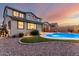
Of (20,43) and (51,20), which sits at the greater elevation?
(51,20)

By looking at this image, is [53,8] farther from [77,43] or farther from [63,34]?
[77,43]

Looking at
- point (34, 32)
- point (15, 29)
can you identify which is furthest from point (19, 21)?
point (34, 32)

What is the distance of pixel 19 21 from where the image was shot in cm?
347

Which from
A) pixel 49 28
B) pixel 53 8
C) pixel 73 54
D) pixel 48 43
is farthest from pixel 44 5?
pixel 73 54

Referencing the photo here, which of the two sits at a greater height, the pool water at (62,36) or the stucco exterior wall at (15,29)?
the stucco exterior wall at (15,29)

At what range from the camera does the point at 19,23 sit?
11.4 feet

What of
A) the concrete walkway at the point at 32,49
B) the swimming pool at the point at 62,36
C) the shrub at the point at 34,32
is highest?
the shrub at the point at 34,32

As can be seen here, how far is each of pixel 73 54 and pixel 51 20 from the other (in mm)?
704

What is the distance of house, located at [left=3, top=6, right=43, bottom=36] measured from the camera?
3.44 meters

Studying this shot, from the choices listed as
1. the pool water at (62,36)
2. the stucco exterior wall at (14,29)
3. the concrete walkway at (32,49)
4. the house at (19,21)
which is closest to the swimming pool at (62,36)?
the pool water at (62,36)

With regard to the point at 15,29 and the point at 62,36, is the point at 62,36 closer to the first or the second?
the point at 62,36

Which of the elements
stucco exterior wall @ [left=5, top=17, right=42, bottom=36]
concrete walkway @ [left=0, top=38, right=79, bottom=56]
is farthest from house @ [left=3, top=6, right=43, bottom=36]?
concrete walkway @ [left=0, top=38, right=79, bottom=56]

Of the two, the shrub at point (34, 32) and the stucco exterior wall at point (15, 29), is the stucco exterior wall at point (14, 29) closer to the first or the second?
the stucco exterior wall at point (15, 29)

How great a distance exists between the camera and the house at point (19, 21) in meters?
3.44
